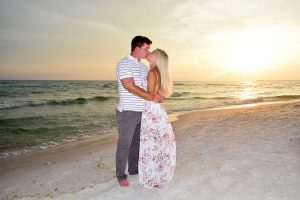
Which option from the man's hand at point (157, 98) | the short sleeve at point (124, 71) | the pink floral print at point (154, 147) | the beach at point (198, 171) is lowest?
the beach at point (198, 171)

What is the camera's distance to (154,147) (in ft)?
17.2

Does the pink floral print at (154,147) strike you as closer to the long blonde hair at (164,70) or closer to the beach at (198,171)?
the beach at (198,171)

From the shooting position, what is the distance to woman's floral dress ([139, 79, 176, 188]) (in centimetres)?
518

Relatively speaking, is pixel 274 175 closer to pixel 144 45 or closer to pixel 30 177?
pixel 144 45

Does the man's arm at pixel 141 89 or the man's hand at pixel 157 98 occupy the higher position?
the man's arm at pixel 141 89

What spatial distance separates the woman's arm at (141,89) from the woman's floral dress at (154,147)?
23cm

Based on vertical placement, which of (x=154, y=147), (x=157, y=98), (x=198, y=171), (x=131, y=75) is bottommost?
(x=198, y=171)

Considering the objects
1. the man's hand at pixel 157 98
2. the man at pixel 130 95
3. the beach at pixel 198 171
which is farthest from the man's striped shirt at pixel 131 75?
the beach at pixel 198 171

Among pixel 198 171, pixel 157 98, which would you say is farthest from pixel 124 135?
pixel 198 171

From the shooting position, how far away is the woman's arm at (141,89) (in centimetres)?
491

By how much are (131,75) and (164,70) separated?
0.53 meters

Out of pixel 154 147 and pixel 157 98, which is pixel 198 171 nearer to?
pixel 154 147

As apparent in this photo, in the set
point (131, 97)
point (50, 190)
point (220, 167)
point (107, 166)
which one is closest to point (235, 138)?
point (220, 167)

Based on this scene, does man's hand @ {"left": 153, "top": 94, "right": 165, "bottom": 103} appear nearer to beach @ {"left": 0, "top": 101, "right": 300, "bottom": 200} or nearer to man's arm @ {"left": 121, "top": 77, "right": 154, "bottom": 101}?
man's arm @ {"left": 121, "top": 77, "right": 154, "bottom": 101}
